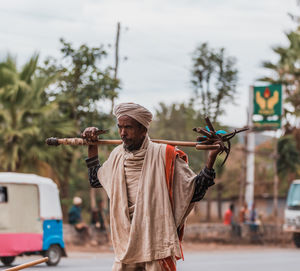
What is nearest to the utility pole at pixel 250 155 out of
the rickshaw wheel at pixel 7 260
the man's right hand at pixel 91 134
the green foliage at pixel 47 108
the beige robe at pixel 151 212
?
the green foliage at pixel 47 108

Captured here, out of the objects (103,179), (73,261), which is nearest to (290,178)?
(73,261)

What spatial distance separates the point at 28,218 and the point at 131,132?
38.2 ft

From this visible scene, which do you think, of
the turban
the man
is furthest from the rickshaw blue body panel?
the turban

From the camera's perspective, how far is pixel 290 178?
1443 inches

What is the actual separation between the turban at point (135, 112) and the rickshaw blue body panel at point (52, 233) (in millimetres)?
11761

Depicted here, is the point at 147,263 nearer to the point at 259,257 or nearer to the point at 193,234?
the point at 259,257

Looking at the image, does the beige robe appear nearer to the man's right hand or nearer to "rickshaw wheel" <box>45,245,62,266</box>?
the man's right hand

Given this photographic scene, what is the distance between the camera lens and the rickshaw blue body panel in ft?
55.0

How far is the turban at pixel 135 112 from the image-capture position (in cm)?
518

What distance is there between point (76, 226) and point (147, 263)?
17.3m

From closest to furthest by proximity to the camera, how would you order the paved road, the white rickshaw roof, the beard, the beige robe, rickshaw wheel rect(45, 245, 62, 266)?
the beige robe, the beard, the paved road, the white rickshaw roof, rickshaw wheel rect(45, 245, 62, 266)

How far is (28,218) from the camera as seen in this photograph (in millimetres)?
16500

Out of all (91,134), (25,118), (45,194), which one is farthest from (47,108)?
(91,134)

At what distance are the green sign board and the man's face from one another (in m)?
25.5
